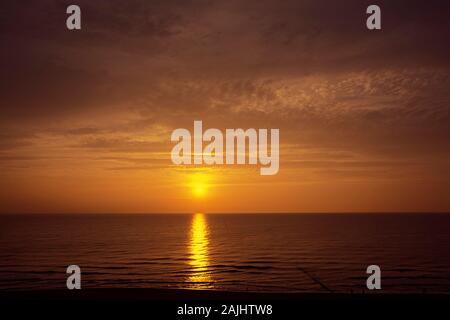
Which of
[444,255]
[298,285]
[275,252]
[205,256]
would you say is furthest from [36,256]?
[444,255]

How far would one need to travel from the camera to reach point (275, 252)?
222ft

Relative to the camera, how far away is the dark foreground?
47.5ft

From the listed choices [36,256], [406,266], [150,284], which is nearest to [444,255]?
[406,266]

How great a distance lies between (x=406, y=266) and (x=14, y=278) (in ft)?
147

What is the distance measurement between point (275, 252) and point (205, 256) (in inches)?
486
